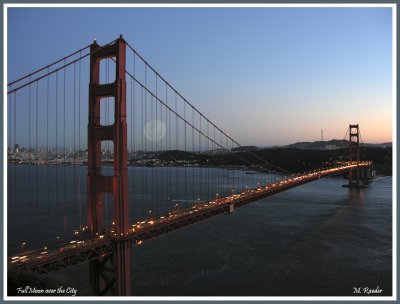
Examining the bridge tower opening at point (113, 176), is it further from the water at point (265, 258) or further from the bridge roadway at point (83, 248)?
the water at point (265, 258)

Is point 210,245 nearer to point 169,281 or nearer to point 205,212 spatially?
point 205,212

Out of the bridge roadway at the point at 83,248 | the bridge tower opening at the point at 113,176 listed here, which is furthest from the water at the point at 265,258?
the bridge roadway at the point at 83,248

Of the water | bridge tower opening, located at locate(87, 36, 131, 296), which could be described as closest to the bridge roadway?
bridge tower opening, located at locate(87, 36, 131, 296)

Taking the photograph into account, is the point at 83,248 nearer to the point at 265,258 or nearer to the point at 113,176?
the point at 113,176

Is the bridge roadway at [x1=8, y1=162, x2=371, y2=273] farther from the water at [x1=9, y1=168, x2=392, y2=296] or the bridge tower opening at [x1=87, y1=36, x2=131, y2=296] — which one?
the water at [x1=9, y1=168, x2=392, y2=296]

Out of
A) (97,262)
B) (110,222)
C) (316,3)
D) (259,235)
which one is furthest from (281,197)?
(316,3)

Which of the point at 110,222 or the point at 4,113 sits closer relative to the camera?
the point at 4,113

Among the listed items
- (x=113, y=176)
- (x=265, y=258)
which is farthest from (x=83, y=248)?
(x=265, y=258)
